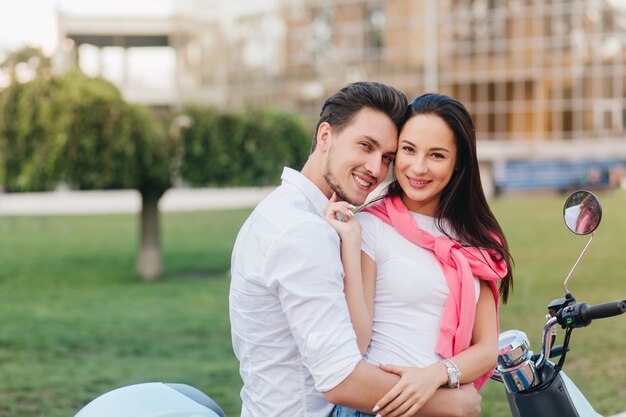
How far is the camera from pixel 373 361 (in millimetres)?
2279

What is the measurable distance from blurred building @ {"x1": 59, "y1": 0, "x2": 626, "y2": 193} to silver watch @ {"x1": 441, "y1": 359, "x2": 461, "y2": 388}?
39018 mm

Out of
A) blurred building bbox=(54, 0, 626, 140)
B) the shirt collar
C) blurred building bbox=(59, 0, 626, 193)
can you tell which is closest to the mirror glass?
the shirt collar

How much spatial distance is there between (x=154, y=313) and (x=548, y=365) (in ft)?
27.7

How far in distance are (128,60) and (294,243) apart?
2182 inches

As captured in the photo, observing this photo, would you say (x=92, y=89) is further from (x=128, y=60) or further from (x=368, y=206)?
(x=128, y=60)

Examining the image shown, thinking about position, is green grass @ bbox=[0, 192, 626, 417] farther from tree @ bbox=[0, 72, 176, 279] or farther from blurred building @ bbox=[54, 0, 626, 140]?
blurred building @ bbox=[54, 0, 626, 140]

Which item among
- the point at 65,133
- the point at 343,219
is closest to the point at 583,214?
the point at 343,219

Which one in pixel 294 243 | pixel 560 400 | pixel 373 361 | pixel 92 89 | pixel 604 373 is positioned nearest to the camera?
pixel 294 243

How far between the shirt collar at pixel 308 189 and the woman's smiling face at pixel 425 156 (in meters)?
0.23

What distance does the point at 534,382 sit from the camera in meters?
2.52

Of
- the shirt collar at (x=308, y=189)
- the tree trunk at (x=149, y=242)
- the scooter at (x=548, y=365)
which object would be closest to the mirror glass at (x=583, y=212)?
the scooter at (x=548, y=365)

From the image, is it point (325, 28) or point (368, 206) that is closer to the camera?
point (368, 206)

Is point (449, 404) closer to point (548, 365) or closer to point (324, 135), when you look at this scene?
point (548, 365)

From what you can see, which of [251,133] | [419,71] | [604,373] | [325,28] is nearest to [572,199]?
[604,373]
